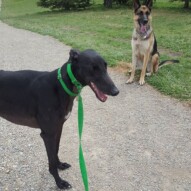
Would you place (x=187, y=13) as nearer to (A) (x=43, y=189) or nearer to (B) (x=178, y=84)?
(B) (x=178, y=84)

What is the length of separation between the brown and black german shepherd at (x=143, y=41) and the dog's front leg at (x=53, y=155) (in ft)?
12.7

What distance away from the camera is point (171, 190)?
3777mm

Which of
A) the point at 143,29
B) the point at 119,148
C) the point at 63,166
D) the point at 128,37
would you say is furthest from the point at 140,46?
the point at 128,37

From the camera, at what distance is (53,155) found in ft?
11.6

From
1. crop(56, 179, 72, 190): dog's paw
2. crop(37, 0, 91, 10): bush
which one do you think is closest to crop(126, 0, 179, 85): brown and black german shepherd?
crop(56, 179, 72, 190): dog's paw

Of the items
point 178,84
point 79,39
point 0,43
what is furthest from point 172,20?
point 178,84

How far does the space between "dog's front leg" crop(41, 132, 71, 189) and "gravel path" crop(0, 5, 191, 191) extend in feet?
0.41

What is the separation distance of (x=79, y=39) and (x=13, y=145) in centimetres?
765

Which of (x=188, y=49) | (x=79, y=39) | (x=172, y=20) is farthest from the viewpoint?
(x=172, y=20)

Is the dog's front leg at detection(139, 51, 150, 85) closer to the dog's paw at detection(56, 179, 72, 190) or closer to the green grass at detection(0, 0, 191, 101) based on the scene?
the green grass at detection(0, 0, 191, 101)


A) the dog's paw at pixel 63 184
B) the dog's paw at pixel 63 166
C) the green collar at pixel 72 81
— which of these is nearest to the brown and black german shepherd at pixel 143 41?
the dog's paw at pixel 63 166

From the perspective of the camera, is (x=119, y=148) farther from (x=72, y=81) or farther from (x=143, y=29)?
(x=143, y=29)

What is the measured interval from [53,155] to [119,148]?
132 centimetres

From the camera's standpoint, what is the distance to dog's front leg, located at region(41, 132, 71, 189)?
135 inches
